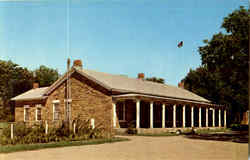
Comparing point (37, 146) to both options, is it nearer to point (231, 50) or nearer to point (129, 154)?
point (129, 154)

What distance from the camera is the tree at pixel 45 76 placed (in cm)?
5267

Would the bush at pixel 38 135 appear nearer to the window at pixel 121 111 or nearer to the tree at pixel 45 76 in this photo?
the window at pixel 121 111

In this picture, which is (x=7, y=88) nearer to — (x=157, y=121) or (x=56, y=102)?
(x=56, y=102)

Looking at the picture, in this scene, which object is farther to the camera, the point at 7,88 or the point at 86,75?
the point at 7,88

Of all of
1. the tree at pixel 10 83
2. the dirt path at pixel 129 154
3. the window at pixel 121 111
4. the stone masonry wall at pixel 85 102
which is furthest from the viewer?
the tree at pixel 10 83

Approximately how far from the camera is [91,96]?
2781 cm

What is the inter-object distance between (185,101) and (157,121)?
338cm

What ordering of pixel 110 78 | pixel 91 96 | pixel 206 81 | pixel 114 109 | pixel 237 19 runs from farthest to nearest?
pixel 206 81 < pixel 110 78 < pixel 91 96 < pixel 114 109 < pixel 237 19

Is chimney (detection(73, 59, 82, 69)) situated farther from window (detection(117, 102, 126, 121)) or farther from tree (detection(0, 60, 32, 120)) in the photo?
tree (detection(0, 60, 32, 120))

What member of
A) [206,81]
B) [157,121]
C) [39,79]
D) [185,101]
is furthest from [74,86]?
[39,79]

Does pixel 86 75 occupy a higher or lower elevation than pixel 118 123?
higher

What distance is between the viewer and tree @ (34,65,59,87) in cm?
5267

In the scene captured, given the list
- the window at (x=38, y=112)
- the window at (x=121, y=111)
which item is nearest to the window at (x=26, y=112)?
the window at (x=38, y=112)

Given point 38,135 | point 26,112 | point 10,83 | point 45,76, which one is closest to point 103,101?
point 38,135
